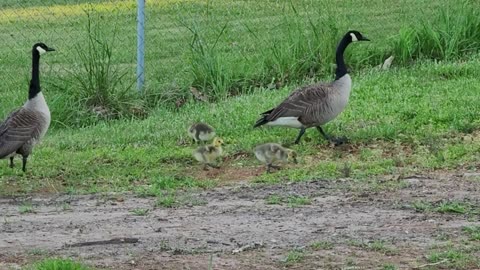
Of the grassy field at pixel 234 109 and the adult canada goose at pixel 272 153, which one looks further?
the grassy field at pixel 234 109

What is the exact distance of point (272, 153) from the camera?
968 centimetres

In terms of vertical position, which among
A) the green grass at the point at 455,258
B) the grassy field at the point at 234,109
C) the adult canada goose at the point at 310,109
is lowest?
the grassy field at the point at 234,109

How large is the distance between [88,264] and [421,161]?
4.16 meters

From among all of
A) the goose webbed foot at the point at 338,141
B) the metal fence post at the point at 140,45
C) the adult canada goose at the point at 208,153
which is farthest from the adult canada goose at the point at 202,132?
the metal fence post at the point at 140,45

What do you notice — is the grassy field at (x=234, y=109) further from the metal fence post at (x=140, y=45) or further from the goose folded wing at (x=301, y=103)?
the goose folded wing at (x=301, y=103)

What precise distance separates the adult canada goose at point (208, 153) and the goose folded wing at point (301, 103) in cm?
96

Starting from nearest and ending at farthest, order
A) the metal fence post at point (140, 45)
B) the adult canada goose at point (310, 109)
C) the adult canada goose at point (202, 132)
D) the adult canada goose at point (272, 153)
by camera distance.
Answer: the adult canada goose at point (272, 153) < the adult canada goose at point (310, 109) < the adult canada goose at point (202, 132) < the metal fence post at point (140, 45)

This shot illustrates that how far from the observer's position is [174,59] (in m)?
15.6

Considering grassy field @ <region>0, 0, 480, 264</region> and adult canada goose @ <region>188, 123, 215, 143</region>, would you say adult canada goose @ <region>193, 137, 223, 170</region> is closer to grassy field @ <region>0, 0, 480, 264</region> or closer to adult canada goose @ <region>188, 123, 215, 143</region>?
grassy field @ <region>0, 0, 480, 264</region>

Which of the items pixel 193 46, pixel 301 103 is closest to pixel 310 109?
pixel 301 103

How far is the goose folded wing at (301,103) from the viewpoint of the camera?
10742 mm

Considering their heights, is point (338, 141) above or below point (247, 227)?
below

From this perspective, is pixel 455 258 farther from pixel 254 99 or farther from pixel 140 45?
pixel 140 45

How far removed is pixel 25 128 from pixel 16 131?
0.11 m
